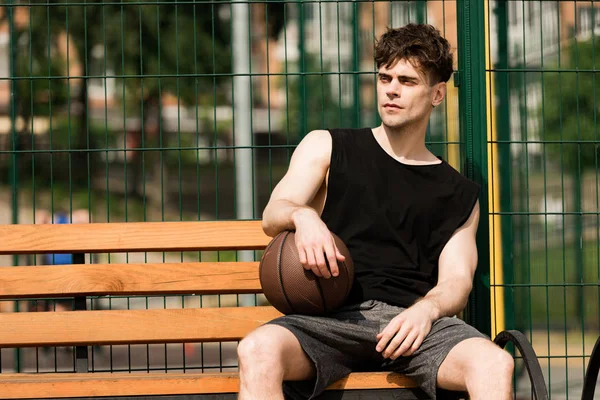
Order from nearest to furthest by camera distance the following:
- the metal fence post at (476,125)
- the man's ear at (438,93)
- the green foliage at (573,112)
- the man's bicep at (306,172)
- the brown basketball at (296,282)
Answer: the brown basketball at (296,282) → the man's bicep at (306,172) → the man's ear at (438,93) → the metal fence post at (476,125) → the green foliage at (573,112)

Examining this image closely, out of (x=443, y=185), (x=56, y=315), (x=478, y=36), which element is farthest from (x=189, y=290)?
(x=478, y=36)

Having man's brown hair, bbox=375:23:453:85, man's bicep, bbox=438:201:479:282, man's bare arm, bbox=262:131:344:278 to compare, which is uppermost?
man's brown hair, bbox=375:23:453:85

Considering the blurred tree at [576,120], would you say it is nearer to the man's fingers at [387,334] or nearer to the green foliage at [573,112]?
the green foliage at [573,112]

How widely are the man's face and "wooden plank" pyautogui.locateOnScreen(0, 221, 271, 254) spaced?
85cm

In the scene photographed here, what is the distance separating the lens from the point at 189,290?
4410 millimetres

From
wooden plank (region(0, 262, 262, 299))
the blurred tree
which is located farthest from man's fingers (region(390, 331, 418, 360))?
the blurred tree

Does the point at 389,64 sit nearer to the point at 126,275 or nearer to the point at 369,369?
the point at 369,369

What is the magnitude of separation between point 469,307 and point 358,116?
1.05 m

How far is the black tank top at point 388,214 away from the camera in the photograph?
385 cm

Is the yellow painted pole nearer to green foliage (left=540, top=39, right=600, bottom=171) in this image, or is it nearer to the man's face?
the man's face

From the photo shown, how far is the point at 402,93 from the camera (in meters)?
3.94

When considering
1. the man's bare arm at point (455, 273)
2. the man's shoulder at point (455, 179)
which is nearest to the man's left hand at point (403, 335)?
the man's bare arm at point (455, 273)

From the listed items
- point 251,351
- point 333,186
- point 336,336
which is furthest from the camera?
point 333,186

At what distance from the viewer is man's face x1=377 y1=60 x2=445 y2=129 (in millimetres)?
3926
